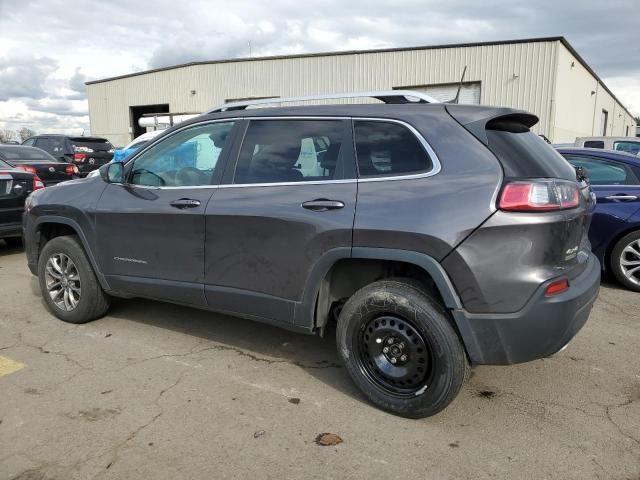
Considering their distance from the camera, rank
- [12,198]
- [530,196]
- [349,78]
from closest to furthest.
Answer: [530,196], [12,198], [349,78]

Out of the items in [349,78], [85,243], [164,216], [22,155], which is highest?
[349,78]

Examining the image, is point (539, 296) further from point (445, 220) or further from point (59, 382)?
point (59, 382)

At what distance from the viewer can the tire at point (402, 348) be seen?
2760mm

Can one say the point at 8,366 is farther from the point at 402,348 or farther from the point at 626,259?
the point at 626,259

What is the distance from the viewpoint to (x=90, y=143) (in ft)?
52.8

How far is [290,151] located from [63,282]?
2553 millimetres

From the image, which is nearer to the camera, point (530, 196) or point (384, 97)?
point (530, 196)

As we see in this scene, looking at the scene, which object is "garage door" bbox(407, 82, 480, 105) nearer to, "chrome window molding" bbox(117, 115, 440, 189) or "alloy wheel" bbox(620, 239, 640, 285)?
"alloy wheel" bbox(620, 239, 640, 285)

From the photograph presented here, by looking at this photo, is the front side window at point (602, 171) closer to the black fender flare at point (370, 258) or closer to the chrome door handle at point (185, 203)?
the black fender flare at point (370, 258)

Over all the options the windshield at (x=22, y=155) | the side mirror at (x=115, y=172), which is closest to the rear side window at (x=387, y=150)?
the side mirror at (x=115, y=172)

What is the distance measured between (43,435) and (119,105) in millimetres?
33528

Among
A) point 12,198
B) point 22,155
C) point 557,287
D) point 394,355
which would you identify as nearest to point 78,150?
point 22,155

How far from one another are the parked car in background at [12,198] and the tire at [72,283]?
3.03 metres

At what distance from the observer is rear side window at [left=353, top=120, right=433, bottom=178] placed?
288 centimetres
